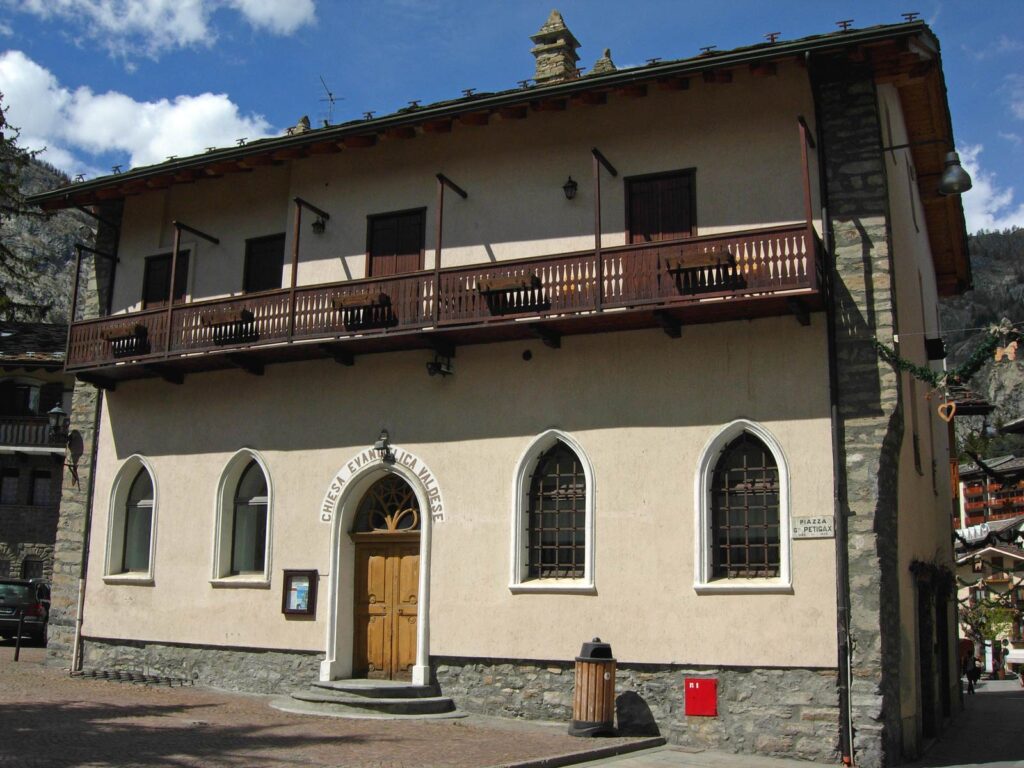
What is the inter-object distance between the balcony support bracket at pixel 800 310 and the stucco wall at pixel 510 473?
0.53 feet

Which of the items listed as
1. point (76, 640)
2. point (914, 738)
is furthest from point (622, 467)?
point (76, 640)

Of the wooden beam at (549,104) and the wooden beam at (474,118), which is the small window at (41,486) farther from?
the wooden beam at (549,104)

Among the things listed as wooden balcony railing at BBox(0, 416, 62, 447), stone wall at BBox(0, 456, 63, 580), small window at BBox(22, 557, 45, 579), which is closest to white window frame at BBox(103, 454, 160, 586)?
wooden balcony railing at BBox(0, 416, 62, 447)

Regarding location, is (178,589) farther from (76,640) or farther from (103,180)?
(103,180)

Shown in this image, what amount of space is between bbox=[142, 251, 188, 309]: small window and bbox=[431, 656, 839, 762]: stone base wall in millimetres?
8323

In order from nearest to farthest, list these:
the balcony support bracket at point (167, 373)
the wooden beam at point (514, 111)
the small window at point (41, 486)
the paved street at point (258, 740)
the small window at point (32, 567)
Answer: the paved street at point (258, 740) < the wooden beam at point (514, 111) < the balcony support bracket at point (167, 373) < the small window at point (32, 567) < the small window at point (41, 486)

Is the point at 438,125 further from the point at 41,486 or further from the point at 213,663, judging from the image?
the point at 41,486

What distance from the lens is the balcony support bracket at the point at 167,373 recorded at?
1761cm

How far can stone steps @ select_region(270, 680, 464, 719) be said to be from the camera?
14.1 metres

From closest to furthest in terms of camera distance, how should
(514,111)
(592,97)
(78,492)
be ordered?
(592,97), (514,111), (78,492)

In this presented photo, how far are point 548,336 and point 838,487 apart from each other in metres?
4.28

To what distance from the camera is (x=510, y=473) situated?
14773 mm

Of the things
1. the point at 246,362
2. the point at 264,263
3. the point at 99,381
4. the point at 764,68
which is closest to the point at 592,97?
the point at 764,68

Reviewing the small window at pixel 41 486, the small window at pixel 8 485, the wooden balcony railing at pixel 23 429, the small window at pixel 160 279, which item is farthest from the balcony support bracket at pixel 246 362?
the small window at pixel 8 485
